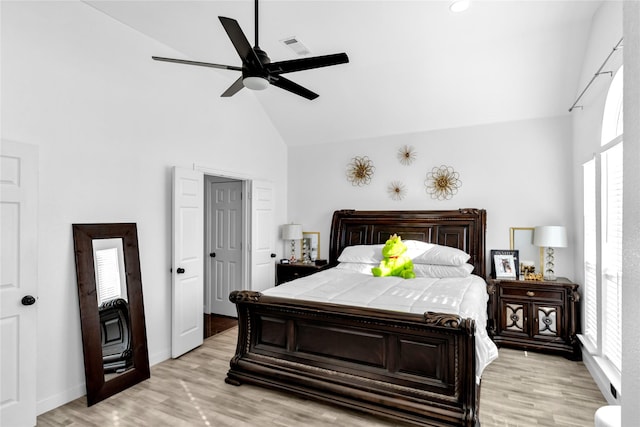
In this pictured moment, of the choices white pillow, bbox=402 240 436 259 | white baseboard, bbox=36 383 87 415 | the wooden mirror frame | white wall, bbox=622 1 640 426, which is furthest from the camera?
white pillow, bbox=402 240 436 259

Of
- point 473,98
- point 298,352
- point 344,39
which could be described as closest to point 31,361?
point 298,352

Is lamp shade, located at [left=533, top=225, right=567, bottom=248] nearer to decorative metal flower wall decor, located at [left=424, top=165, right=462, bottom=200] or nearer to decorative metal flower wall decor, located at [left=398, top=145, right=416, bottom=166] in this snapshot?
decorative metal flower wall decor, located at [left=424, top=165, right=462, bottom=200]

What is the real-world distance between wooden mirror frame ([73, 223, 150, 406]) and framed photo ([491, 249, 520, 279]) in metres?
3.99

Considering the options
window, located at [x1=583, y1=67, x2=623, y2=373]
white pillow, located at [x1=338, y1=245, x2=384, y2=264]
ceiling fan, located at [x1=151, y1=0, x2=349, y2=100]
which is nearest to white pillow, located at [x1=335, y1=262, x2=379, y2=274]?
white pillow, located at [x1=338, y1=245, x2=384, y2=264]

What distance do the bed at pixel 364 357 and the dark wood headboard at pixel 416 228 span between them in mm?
1842

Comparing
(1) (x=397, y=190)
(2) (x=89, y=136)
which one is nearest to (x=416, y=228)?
(1) (x=397, y=190)

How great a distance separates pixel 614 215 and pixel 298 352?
2.85 meters

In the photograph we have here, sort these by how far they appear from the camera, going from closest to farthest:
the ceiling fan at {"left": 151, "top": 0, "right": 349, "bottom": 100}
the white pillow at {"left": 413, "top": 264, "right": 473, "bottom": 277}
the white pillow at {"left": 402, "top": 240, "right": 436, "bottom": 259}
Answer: the ceiling fan at {"left": 151, "top": 0, "right": 349, "bottom": 100} → the white pillow at {"left": 413, "top": 264, "right": 473, "bottom": 277} → the white pillow at {"left": 402, "top": 240, "right": 436, "bottom": 259}

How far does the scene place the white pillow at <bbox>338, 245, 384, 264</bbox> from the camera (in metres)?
4.54

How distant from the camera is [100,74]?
3.13 metres

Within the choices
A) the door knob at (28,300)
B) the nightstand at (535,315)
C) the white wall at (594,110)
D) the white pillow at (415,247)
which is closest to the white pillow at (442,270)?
the white pillow at (415,247)

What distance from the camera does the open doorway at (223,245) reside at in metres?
5.12

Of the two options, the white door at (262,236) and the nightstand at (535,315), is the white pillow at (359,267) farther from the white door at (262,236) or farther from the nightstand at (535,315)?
the nightstand at (535,315)

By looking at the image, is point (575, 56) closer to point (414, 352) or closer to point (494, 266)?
point (494, 266)
